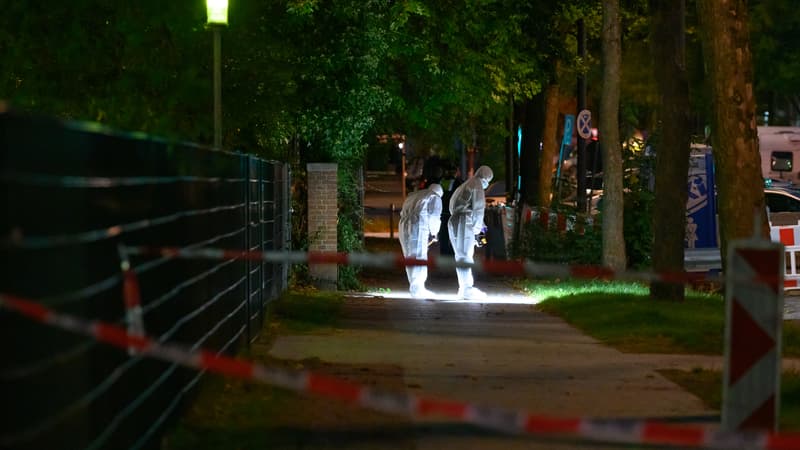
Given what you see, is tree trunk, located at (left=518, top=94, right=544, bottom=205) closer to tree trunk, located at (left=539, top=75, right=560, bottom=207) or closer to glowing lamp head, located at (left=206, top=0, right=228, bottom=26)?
tree trunk, located at (left=539, top=75, right=560, bottom=207)

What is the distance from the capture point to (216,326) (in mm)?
9906

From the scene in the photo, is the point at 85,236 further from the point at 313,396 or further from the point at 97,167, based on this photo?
the point at 313,396

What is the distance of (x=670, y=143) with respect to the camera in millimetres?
17812

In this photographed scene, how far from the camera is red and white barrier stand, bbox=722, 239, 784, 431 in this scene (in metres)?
6.51

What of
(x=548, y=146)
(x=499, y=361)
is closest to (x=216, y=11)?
(x=499, y=361)

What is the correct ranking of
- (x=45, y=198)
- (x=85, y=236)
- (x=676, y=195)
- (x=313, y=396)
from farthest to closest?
(x=676, y=195) < (x=313, y=396) < (x=85, y=236) < (x=45, y=198)

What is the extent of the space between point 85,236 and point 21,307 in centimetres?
100

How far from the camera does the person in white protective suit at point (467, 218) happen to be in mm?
21141

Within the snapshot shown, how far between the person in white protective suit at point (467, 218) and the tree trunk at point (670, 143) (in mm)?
3454

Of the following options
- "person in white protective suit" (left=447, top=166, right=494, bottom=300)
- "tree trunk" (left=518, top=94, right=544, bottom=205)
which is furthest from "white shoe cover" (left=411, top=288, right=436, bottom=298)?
"tree trunk" (left=518, top=94, right=544, bottom=205)

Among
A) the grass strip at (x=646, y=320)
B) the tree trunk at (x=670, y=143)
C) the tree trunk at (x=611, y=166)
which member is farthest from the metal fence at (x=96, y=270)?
the tree trunk at (x=611, y=166)

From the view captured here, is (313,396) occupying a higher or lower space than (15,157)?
lower

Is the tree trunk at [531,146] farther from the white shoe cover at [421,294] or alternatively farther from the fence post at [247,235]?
→ the fence post at [247,235]

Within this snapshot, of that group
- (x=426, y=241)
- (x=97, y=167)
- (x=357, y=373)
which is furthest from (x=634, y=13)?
(x=97, y=167)
